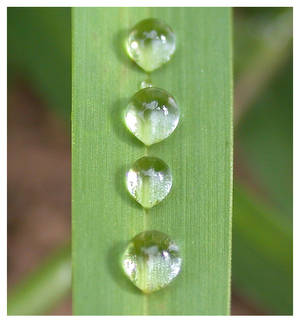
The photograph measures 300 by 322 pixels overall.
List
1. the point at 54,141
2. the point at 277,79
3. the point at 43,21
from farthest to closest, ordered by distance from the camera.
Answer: the point at 54,141, the point at 277,79, the point at 43,21

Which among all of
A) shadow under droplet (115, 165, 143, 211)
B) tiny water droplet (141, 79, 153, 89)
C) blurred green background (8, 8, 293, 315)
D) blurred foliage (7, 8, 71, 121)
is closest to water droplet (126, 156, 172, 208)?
shadow under droplet (115, 165, 143, 211)

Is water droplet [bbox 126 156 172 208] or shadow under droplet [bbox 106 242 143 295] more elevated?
water droplet [bbox 126 156 172 208]

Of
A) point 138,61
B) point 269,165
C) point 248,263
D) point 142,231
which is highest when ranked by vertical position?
point 269,165

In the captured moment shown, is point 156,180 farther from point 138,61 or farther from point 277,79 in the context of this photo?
point 277,79

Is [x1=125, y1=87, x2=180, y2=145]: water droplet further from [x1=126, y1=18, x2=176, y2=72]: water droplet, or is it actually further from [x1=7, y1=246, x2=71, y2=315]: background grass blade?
[x1=7, y1=246, x2=71, y2=315]: background grass blade

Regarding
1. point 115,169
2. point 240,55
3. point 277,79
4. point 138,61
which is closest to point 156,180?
point 115,169

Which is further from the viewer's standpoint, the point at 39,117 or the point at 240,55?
the point at 39,117

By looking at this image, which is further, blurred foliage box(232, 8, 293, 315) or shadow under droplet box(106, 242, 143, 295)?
blurred foliage box(232, 8, 293, 315)
